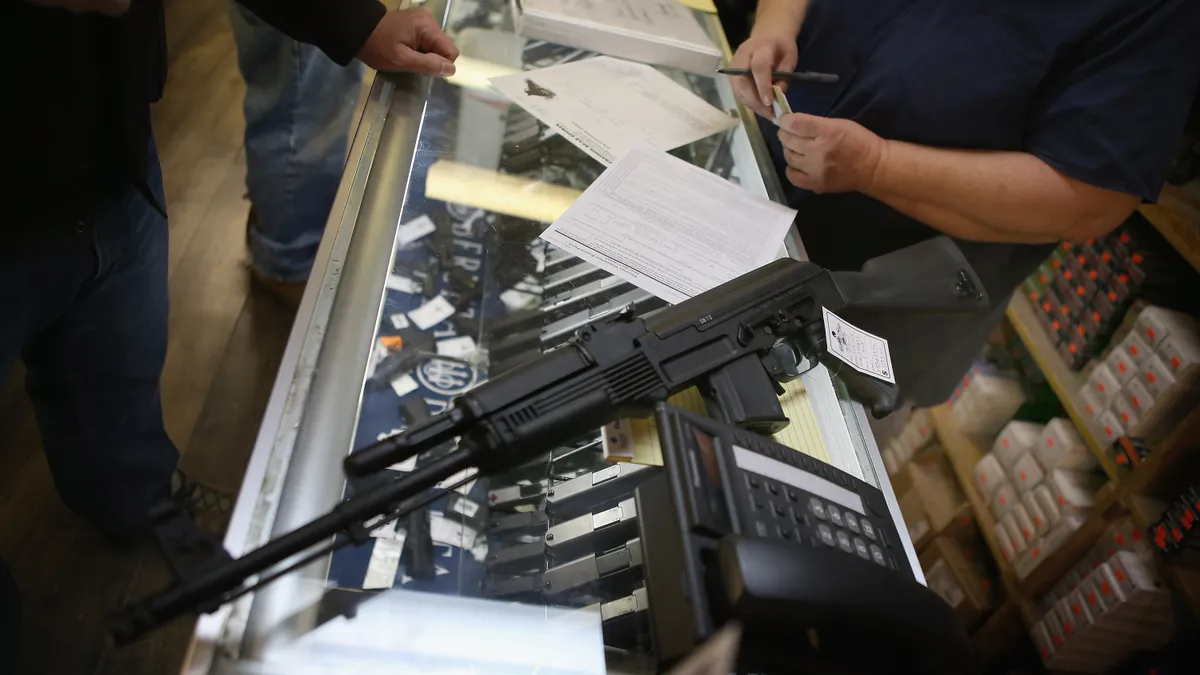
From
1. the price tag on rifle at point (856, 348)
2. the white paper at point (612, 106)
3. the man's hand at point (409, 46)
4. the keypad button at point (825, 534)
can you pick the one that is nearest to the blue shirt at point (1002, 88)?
the white paper at point (612, 106)

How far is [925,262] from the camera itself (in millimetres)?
842

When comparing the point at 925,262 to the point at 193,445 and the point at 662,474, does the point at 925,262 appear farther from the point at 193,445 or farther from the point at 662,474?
the point at 193,445

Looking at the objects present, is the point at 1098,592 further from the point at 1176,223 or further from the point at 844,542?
the point at 844,542

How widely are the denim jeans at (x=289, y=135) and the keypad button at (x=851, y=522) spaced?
3.97ft

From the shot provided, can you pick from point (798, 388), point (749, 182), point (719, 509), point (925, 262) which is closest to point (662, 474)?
point (719, 509)

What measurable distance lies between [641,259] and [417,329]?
25 cm

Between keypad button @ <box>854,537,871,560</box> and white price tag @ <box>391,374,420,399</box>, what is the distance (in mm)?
403

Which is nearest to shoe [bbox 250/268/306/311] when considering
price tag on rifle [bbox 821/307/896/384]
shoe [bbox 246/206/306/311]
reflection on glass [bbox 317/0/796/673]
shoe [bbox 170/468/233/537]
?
shoe [bbox 246/206/306/311]

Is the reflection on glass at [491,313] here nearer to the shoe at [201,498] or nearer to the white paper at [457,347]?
the white paper at [457,347]

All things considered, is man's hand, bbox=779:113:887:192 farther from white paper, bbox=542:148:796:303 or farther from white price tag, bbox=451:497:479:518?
white price tag, bbox=451:497:479:518

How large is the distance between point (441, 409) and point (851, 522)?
0.37 metres

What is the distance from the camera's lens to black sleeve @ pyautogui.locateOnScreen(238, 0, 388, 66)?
2.77ft

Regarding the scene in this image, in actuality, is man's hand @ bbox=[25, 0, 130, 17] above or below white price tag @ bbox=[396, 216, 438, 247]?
below

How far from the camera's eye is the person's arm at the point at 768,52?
1012mm
